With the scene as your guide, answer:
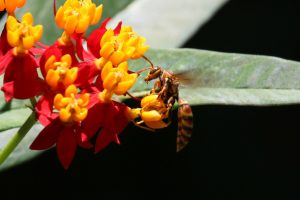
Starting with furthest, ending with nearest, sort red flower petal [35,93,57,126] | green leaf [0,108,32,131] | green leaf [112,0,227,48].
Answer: green leaf [112,0,227,48], green leaf [0,108,32,131], red flower petal [35,93,57,126]

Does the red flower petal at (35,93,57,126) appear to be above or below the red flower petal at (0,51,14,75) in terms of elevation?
below

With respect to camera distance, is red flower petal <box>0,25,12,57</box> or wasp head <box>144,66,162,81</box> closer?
red flower petal <box>0,25,12,57</box>

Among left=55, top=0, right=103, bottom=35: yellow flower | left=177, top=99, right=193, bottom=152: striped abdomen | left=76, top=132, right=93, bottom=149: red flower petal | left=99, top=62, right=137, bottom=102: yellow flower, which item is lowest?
left=177, top=99, right=193, bottom=152: striped abdomen

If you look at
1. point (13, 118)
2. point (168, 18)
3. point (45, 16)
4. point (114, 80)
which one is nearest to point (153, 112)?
point (114, 80)

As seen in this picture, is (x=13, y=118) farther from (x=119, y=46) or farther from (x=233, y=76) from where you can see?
(x=233, y=76)

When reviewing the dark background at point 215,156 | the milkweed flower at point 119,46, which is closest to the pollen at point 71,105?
the milkweed flower at point 119,46

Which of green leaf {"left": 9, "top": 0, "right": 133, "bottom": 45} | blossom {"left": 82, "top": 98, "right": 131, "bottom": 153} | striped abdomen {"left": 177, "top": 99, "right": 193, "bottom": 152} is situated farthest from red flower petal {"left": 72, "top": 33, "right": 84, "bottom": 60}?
green leaf {"left": 9, "top": 0, "right": 133, "bottom": 45}

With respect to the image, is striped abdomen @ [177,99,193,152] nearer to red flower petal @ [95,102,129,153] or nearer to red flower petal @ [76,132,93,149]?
red flower petal @ [95,102,129,153]
